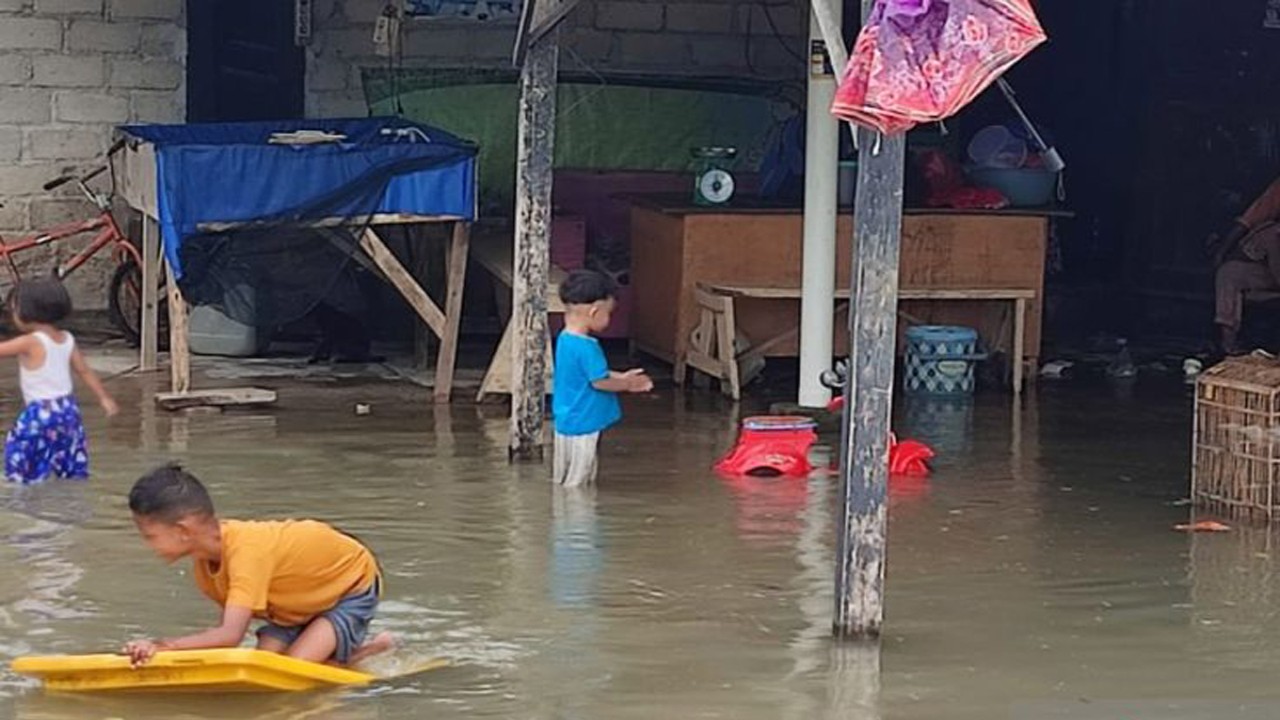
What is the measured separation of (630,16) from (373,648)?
9483 mm

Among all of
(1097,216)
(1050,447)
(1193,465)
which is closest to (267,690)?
A: (1193,465)

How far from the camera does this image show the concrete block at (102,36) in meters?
15.3

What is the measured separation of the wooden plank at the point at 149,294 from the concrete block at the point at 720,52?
4.40 m

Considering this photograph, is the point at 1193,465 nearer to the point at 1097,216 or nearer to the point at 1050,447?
the point at 1050,447

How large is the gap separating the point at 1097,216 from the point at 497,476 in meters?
7.76

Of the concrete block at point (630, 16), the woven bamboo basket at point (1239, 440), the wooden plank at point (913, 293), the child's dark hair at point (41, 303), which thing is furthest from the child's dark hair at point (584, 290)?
the concrete block at point (630, 16)

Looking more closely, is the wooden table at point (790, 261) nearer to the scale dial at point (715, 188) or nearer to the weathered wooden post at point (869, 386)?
the scale dial at point (715, 188)

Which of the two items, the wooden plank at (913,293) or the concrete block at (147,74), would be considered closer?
the wooden plank at (913,293)

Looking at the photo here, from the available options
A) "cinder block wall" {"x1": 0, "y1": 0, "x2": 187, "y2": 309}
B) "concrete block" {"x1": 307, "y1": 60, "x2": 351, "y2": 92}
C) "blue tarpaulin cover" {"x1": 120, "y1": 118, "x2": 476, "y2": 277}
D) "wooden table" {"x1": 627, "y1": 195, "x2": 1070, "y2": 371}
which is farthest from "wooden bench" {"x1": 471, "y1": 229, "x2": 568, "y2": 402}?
"cinder block wall" {"x1": 0, "y1": 0, "x2": 187, "y2": 309}

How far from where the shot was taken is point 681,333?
1385 cm

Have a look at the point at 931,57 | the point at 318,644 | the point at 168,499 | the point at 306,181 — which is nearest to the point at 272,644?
the point at 318,644

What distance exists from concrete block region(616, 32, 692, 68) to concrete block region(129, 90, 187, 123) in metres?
2.93

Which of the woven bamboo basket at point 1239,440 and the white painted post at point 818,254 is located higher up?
the white painted post at point 818,254

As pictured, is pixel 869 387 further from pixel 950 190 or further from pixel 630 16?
pixel 630 16
